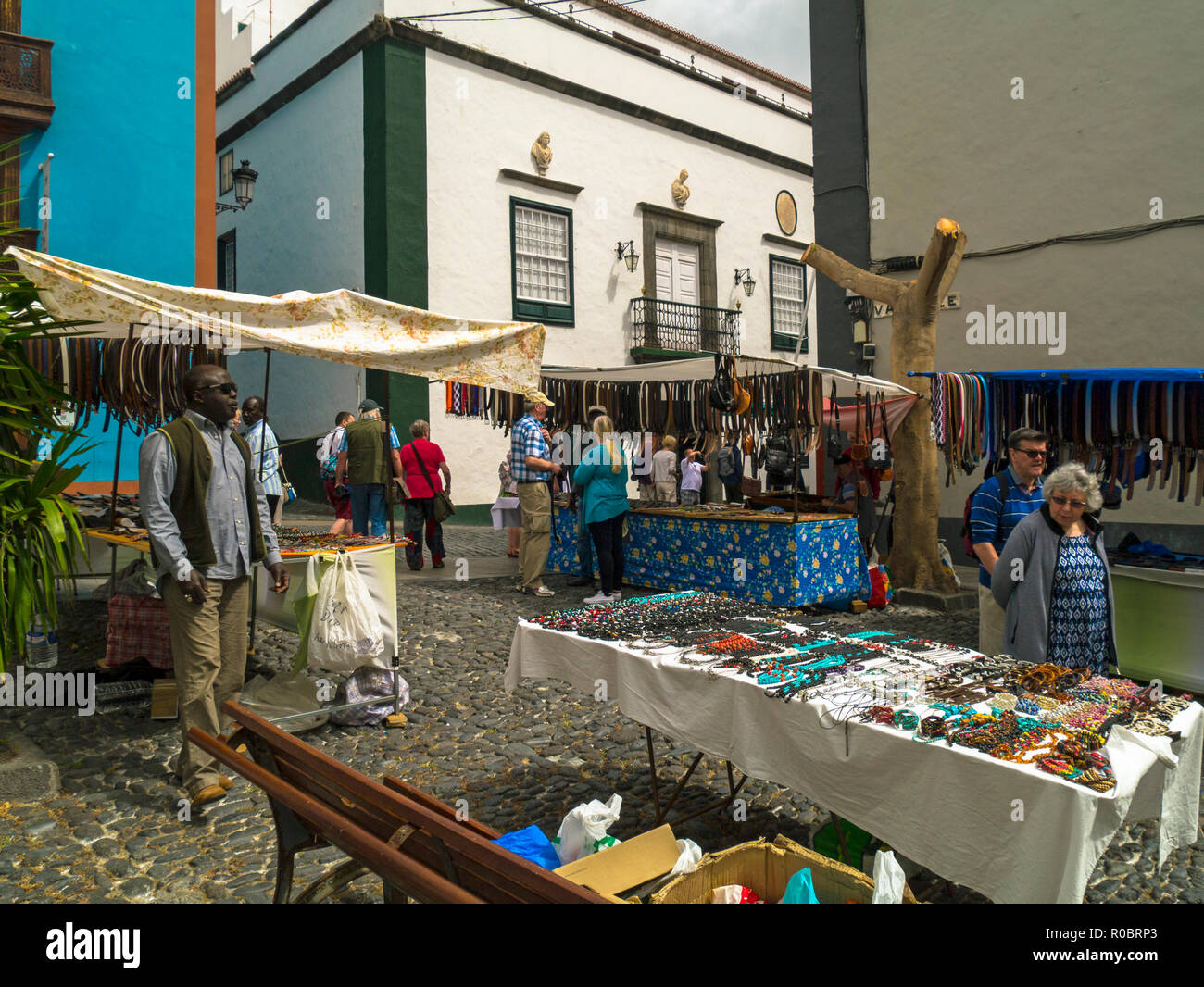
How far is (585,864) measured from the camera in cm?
250

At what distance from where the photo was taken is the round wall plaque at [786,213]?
2272 centimetres

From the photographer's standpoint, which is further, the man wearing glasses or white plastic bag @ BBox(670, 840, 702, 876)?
the man wearing glasses

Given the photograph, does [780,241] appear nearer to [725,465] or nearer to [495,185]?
[495,185]

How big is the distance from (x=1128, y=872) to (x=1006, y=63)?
1068 centimetres

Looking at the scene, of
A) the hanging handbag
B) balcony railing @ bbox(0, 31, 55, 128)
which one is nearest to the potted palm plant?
the hanging handbag

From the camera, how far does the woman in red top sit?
32.8 feet

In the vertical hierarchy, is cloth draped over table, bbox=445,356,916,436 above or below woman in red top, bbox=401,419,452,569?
above

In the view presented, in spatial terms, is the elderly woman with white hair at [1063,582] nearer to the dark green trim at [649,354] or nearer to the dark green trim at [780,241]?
the dark green trim at [649,354]

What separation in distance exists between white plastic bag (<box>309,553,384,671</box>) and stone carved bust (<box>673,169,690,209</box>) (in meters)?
16.9

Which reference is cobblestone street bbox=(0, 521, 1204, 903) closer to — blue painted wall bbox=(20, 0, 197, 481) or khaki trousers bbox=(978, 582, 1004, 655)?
khaki trousers bbox=(978, 582, 1004, 655)

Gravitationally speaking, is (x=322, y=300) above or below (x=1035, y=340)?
below

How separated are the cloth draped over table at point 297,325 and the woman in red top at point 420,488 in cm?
429
